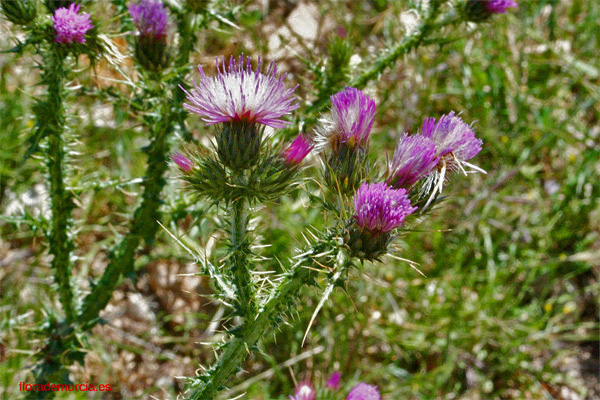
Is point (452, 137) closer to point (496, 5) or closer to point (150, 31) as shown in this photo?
point (496, 5)

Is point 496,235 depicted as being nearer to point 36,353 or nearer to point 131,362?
point 131,362

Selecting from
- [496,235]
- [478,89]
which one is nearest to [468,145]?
[496,235]

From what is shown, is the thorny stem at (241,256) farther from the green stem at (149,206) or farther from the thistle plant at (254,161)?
the green stem at (149,206)

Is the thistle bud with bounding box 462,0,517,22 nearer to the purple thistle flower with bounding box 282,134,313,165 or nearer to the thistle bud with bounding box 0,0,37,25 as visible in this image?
the purple thistle flower with bounding box 282,134,313,165

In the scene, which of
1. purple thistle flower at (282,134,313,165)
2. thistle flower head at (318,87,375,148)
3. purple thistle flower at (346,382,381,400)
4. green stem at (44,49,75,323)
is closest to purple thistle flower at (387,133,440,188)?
thistle flower head at (318,87,375,148)

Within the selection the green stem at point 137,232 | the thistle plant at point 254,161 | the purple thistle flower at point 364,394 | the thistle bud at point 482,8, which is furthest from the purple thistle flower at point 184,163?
the thistle bud at point 482,8
